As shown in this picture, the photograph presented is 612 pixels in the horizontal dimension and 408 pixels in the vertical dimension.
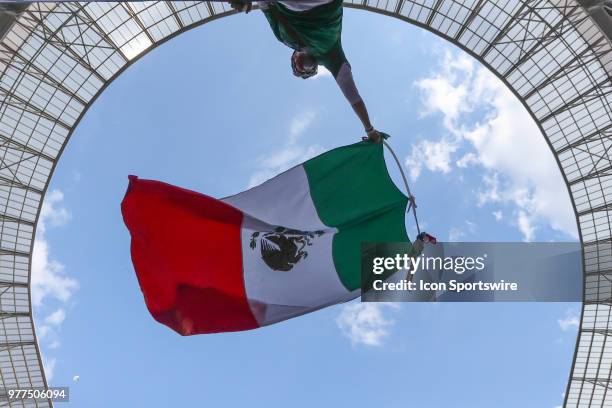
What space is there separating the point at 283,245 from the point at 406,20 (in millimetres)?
18017

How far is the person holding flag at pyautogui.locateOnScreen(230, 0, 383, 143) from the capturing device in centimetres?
923

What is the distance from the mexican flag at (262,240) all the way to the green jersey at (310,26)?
9.94 ft

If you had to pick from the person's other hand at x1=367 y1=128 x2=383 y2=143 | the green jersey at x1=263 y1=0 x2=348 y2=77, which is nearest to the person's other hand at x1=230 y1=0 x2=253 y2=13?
the green jersey at x1=263 y1=0 x2=348 y2=77

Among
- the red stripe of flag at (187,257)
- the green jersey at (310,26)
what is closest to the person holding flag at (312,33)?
the green jersey at (310,26)

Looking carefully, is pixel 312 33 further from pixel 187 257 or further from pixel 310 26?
pixel 187 257

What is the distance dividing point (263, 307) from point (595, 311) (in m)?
22.2

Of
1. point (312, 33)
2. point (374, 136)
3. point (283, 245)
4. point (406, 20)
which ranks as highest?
point (406, 20)

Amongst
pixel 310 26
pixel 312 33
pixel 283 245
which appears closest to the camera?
pixel 310 26

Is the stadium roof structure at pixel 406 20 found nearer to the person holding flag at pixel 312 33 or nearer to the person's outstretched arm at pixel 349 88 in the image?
the person's outstretched arm at pixel 349 88

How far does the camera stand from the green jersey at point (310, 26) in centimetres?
930

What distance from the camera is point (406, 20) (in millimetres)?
26922

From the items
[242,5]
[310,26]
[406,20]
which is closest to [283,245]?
[310,26]

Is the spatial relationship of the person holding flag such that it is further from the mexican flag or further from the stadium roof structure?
the stadium roof structure

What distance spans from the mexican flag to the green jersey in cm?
303
